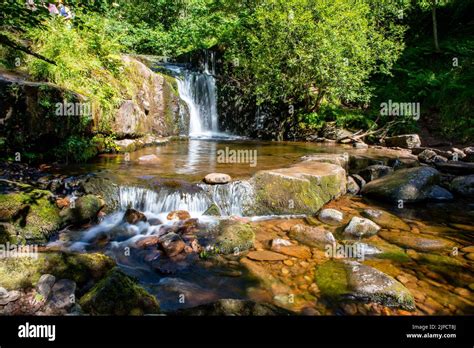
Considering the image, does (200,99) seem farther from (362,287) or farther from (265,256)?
(362,287)

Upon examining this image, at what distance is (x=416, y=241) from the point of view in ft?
20.3

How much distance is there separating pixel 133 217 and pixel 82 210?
0.96m

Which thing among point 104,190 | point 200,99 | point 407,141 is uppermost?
point 200,99

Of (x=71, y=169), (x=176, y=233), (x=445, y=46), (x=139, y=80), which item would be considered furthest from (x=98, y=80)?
(x=445, y=46)

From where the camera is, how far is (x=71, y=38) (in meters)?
10.6

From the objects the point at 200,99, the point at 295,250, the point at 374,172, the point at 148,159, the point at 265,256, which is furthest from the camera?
the point at 200,99

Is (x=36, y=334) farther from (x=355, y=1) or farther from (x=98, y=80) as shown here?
(x=355, y=1)

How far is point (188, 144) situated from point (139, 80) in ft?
12.3

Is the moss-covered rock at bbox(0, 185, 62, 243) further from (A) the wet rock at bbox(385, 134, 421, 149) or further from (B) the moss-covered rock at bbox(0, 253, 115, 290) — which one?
(A) the wet rock at bbox(385, 134, 421, 149)

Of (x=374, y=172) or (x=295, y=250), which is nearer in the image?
(x=295, y=250)

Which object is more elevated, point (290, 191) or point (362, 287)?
point (290, 191)

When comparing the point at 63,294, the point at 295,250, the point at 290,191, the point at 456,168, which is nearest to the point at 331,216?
the point at 290,191

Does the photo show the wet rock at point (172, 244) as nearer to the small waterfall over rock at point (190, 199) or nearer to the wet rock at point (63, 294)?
the small waterfall over rock at point (190, 199)

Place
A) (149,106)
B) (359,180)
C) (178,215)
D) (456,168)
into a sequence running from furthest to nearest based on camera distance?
(149,106) → (456,168) → (359,180) → (178,215)
